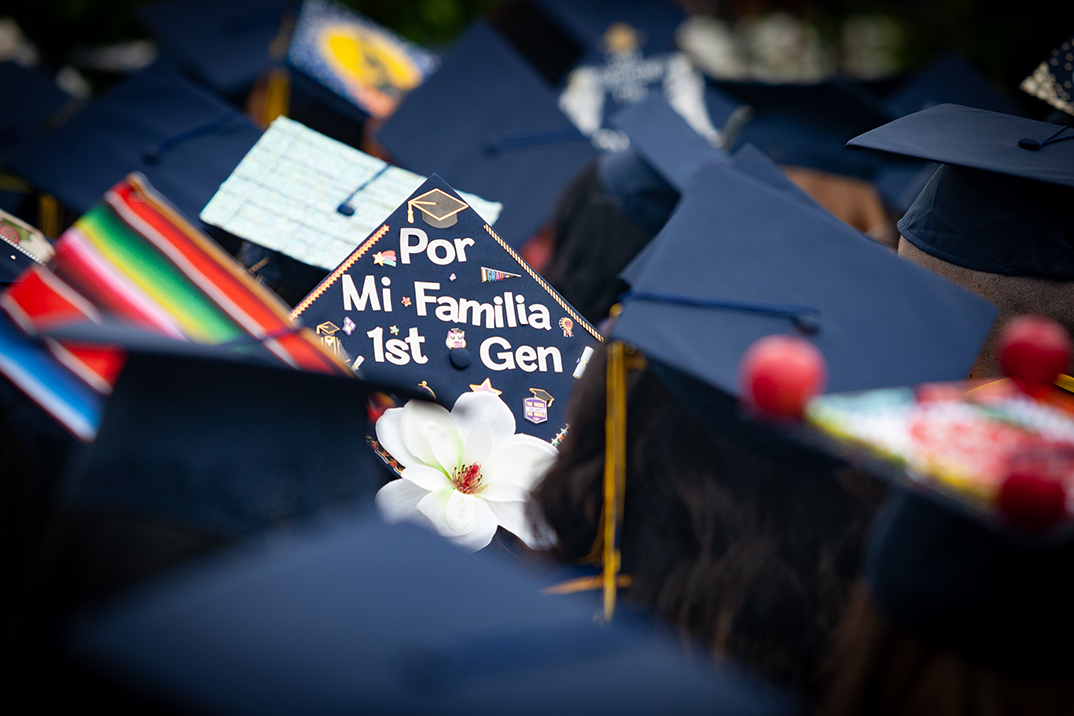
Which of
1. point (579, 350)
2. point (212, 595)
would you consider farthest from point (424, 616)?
point (579, 350)

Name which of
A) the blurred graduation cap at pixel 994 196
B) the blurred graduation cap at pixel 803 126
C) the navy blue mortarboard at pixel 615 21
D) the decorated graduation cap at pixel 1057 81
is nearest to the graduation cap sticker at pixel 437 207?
the blurred graduation cap at pixel 994 196

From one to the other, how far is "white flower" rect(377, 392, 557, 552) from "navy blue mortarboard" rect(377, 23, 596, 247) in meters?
1.33

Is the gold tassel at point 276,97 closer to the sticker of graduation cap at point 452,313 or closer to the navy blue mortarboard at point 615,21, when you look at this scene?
the navy blue mortarboard at point 615,21

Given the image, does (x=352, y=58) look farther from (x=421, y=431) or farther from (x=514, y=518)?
(x=514, y=518)

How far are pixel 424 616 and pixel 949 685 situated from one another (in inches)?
27.8

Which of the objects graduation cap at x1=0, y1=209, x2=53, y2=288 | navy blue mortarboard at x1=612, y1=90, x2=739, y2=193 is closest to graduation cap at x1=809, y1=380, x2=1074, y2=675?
navy blue mortarboard at x1=612, y1=90, x2=739, y2=193

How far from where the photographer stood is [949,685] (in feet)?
3.56

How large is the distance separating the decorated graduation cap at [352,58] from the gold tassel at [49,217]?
1082 millimetres

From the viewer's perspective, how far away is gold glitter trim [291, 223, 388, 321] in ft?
5.20

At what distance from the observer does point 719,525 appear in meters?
1.42

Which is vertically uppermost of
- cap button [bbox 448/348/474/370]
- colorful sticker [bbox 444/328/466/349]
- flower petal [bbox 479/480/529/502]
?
colorful sticker [bbox 444/328/466/349]

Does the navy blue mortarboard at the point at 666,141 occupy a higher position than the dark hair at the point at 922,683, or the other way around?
the navy blue mortarboard at the point at 666,141

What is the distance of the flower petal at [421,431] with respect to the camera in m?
1.58

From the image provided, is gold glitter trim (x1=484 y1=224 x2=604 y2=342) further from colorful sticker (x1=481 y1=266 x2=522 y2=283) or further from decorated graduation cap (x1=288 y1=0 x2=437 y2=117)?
decorated graduation cap (x1=288 y1=0 x2=437 y2=117)
